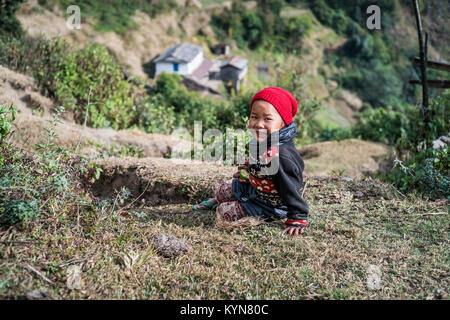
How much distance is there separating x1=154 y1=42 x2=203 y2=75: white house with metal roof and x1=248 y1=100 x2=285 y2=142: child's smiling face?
1900cm

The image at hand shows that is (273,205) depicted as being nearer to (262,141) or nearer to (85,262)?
(262,141)

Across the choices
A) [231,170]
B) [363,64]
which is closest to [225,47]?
[363,64]

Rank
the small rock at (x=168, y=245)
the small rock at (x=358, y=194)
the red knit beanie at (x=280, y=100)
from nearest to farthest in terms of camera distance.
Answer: the small rock at (x=168, y=245) < the red knit beanie at (x=280, y=100) < the small rock at (x=358, y=194)

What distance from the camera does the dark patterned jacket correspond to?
2.99 metres

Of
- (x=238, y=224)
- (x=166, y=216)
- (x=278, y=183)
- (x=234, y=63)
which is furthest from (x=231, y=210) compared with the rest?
(x=234, y=63)

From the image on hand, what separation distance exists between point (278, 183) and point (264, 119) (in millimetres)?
520

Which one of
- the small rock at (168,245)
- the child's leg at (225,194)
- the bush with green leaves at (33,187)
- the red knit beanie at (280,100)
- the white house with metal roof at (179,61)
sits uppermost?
the white house with metal roof at (179,61)

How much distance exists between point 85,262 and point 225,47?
24247 millimetres

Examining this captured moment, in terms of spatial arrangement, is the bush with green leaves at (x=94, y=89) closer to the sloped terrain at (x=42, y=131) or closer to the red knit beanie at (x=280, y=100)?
the sloped terrain at (x=42, y=131)

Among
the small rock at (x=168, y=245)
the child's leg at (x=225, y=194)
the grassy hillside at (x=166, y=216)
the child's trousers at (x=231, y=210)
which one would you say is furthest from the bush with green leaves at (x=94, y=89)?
the small rock at (x=168, y=245)

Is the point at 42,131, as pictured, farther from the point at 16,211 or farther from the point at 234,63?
the point at 234,63

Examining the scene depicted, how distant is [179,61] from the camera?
21.4 m

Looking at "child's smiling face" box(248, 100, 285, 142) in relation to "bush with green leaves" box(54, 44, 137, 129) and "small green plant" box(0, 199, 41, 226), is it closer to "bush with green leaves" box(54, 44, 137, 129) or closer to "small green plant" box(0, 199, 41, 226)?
"small green plant" box(0, 199, 41, 226)

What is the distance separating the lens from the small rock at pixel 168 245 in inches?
110
